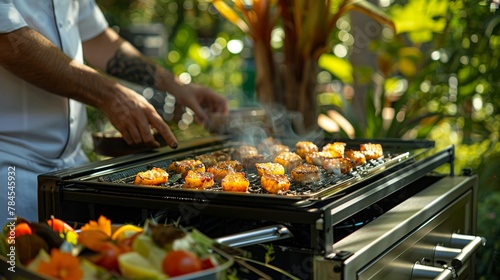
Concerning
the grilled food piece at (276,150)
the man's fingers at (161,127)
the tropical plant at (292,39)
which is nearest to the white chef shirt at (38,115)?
the man's fingers at (161,127)

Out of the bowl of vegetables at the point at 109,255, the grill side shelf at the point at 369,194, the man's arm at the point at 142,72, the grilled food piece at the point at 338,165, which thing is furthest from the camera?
the man's arm at the point at 142,72

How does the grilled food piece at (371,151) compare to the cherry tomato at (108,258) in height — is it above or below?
above

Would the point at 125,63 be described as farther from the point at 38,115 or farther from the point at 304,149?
the point at 304,149

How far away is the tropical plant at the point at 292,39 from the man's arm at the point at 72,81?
149 cm

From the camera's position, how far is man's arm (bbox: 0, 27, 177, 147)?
6.76 ft

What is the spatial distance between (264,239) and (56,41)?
1348 mm

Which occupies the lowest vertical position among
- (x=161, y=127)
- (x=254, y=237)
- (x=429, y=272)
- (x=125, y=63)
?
(x=429, y=272)

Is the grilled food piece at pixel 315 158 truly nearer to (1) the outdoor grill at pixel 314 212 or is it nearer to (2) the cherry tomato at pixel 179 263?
(1) the outdoor grill at pixel 314 212

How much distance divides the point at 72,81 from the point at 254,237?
1.01 metres

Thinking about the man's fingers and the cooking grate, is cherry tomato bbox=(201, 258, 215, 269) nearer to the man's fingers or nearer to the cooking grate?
the cooking grate

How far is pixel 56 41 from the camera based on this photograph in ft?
7.86

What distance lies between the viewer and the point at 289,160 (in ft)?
7.09

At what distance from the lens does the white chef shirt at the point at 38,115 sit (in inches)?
87.3

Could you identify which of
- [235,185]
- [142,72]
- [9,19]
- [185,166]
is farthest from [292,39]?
[235,185]
